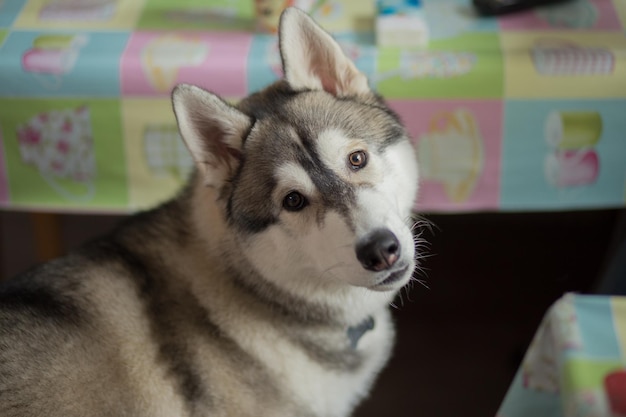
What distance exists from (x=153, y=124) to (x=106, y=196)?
0.29 meters

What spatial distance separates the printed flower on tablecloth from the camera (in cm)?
219

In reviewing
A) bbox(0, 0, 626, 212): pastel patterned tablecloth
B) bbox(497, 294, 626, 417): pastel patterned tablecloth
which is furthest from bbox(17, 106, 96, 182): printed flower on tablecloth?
bbox(497, 294, 626, 417): pastel patterned tablecloth

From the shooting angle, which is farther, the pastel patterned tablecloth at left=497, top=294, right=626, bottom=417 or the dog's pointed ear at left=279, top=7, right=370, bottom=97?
the dog's pointed ear at left=279, top=7, right=370, bottom=97

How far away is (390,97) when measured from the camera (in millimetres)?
2090

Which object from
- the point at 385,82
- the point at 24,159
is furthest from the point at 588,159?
the point at 24,159

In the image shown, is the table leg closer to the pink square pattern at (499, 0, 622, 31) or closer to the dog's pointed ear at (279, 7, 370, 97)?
the dog's pointed ear at (279, 7, 370, 97)

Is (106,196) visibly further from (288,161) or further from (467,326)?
(467,326)

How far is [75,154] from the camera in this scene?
7.31 feet

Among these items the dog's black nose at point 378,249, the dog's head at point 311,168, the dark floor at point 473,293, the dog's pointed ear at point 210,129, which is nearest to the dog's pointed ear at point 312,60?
the dog's head at point 311,168

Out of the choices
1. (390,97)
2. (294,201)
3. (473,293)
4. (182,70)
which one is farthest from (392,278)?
(473,293)

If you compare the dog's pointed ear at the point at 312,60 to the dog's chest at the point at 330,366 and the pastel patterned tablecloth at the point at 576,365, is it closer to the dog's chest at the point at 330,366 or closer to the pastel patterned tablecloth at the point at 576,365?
the dog's chest at the point at 330,366

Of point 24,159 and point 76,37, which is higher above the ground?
point 76,37

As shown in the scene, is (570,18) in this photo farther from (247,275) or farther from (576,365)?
(576,365)

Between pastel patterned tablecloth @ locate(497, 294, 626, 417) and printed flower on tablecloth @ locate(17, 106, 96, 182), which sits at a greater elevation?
pastel patterned tablecloth @ locate(497, 294, 626, 417)
